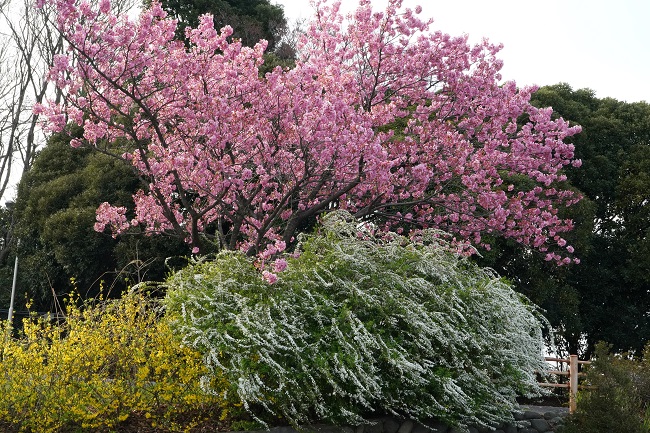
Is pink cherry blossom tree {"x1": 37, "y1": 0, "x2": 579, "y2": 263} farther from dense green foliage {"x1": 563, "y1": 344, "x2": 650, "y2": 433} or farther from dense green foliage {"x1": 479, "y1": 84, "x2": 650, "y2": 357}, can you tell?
dense green foliage {"x1": 479, "y1": 84, "x2": 650, "y2": 357}

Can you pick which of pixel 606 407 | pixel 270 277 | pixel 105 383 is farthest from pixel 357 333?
pixel 606 407

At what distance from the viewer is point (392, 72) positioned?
1027 centimetres

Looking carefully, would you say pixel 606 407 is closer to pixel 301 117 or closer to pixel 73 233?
pixel 301 117

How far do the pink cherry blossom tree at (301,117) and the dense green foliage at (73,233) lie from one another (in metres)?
3.72

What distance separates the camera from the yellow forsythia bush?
650cm

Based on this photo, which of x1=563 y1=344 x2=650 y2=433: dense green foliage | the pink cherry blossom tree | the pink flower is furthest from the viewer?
the pink cherry blossom tree

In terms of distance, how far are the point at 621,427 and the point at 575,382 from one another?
3.58m

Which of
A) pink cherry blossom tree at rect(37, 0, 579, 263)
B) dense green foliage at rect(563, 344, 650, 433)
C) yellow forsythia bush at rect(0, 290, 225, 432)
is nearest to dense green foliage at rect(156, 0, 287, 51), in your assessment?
pink cherry blossom tree at rect(37, 0, 579, 263)

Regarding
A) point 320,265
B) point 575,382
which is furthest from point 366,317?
point 575,382

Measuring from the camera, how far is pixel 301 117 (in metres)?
9.08

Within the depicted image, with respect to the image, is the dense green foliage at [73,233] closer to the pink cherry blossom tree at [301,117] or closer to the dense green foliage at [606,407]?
the pink cherry blossom tree at [301,117]

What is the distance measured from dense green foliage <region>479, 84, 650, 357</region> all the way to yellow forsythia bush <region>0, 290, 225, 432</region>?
939 centimetres

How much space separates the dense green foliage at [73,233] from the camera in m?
14.6

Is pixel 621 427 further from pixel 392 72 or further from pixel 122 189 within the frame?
pixel 122 189
